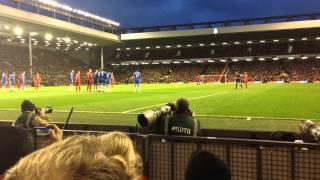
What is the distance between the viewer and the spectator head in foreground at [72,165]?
1.33 meters

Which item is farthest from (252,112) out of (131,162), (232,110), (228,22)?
(228,22)

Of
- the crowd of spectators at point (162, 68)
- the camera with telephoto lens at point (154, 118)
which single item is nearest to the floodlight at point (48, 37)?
the crowd of spectators at point (162, 68)

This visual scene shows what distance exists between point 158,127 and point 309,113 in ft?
37.4

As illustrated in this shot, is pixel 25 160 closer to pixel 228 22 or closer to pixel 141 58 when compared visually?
pixel 228 22

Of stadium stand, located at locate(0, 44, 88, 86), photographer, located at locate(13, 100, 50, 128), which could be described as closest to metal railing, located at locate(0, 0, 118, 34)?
stadium stand, located at locate(0, 44, 88, 86)

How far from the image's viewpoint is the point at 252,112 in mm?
18266

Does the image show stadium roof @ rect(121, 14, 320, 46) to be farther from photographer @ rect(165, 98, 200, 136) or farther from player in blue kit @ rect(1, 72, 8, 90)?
photographer @ rect(165, 98, 200, 136)

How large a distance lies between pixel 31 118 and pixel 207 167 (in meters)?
6.36

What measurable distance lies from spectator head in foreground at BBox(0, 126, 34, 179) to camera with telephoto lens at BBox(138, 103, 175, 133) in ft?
8.36

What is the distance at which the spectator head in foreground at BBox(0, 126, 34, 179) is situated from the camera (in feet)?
12.8

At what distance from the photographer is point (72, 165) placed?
1.33 metres

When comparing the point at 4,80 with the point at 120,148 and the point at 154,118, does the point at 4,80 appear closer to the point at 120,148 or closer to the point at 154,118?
the point at 154,118

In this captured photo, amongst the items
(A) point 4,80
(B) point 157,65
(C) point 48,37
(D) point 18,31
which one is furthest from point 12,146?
(B) point 157,65

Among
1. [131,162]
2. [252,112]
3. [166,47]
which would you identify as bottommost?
[252,112]
